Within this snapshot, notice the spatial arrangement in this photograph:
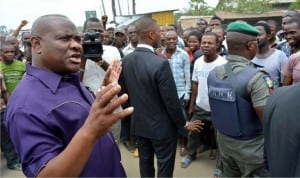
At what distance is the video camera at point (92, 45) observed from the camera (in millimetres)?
2396

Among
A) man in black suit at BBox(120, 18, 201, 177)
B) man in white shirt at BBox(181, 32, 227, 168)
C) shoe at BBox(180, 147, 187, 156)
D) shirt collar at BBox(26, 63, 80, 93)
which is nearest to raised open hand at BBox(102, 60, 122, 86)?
shirt collar at BBox(26, 63, 80, 93)

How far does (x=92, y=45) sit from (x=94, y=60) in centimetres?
29

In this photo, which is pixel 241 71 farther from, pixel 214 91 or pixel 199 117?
pixel 199 117

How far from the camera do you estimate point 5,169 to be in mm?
4602

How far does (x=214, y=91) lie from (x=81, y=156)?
170cm

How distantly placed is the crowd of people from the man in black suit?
1 cm

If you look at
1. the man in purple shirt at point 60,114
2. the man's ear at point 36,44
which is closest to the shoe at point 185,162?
the man in purple shirt at point 60,114

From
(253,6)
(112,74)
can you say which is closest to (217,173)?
Result: (112,74)

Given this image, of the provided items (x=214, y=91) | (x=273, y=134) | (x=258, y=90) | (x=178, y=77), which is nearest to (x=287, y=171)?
(x=273, y=134)

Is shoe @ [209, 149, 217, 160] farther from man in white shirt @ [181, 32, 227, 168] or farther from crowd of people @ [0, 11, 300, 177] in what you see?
man in white shirt @ [181, 32, 227, 168]

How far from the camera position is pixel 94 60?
2.70 metres

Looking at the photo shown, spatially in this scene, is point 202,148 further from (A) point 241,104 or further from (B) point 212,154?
(A) point 241,104

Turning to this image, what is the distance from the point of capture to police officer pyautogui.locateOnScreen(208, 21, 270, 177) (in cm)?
234

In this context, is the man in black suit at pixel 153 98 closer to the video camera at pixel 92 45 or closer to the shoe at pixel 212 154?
the video camera at pixel 92 45
